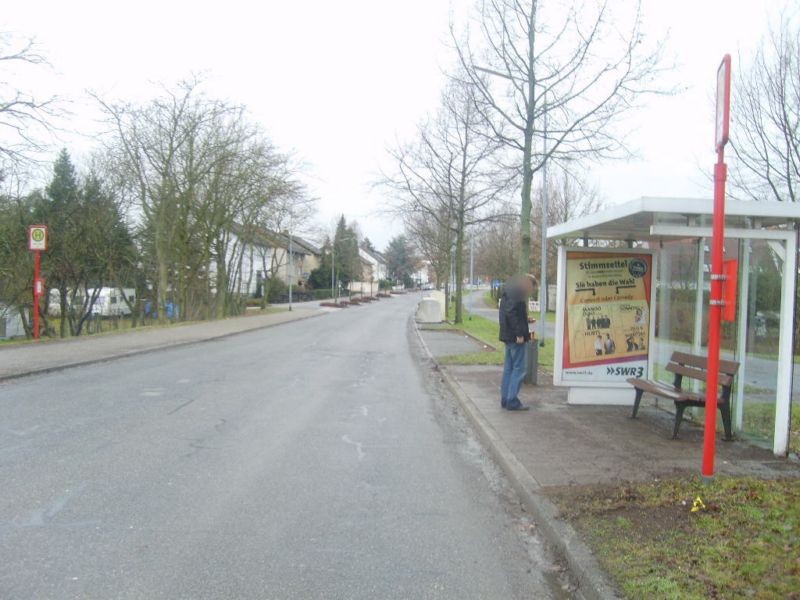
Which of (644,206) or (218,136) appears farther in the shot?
(218,136)

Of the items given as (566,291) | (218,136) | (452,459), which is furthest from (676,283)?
(218,136)

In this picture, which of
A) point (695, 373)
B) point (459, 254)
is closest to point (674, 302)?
point (695, 373)

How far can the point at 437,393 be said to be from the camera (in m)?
11.5

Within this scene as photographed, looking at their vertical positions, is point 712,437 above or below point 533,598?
above

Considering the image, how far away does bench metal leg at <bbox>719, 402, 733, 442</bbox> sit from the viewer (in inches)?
270

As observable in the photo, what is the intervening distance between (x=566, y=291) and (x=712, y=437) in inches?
165

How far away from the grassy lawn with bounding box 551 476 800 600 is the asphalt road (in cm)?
44


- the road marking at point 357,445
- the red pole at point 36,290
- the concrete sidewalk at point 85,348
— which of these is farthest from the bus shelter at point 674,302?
the red pole at point 36,290

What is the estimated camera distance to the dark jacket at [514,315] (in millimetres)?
8828

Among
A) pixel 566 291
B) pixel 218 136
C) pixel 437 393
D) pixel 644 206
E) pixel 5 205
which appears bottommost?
pixel 437 393

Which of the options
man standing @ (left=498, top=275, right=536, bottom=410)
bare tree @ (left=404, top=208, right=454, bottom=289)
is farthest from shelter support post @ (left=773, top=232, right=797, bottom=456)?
bare tree @ (left=404, top=208, right=454, bottom=289)

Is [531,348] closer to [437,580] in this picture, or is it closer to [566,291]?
[566,291]

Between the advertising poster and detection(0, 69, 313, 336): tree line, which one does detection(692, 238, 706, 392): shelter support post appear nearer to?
the advertising poster

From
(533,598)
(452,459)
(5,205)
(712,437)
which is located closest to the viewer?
(533,598)
